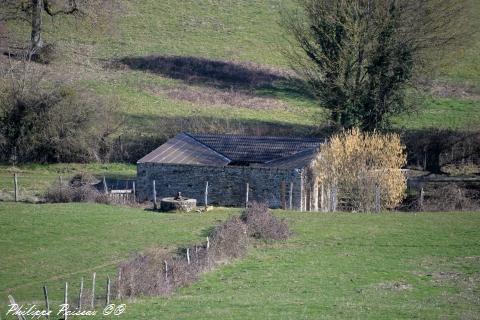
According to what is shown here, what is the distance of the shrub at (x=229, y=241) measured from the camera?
2917cm

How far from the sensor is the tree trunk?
6475 centimetres

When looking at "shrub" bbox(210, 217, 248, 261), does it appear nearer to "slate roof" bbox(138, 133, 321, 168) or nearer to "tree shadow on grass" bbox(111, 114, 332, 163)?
"slate roof" bbox(138, 133, 321, 168)

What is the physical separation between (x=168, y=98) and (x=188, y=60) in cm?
1055

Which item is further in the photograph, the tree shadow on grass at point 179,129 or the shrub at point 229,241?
the tree shadow on grass at point 179,129

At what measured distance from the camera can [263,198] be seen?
41.2m

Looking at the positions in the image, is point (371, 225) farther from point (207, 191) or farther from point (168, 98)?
point (168, 98)

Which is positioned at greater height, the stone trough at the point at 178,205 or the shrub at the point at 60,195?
the shrub at the point at 60,195

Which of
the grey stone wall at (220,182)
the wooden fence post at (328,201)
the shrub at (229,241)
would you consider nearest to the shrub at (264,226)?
the shrub at (229,241)

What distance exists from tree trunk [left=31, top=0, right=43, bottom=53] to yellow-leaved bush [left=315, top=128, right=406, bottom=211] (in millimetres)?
32004

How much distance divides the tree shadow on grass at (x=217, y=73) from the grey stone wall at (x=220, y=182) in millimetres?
28776

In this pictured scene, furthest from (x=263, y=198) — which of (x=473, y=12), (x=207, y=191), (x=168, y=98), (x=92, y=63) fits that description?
(x=473, y=12)

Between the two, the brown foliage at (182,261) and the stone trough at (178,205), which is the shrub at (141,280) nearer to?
the brown foliage at (182,261)

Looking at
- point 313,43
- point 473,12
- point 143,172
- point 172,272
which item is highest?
point 473,12

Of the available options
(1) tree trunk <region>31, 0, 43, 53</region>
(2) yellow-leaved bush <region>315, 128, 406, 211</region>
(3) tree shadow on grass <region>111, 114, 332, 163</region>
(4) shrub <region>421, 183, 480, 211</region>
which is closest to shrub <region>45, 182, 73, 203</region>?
(2) yellow-leaved bush <region>315, 128, 406, 211</region>
